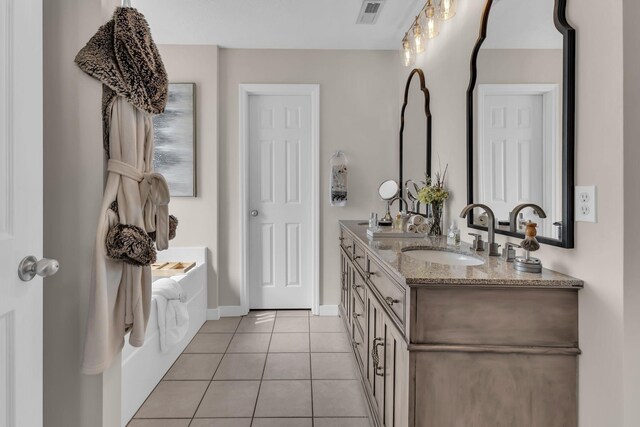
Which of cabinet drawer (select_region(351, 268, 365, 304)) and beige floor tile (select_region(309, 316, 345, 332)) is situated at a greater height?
cabinet drawer (select_region(351, 268, 365, 304))

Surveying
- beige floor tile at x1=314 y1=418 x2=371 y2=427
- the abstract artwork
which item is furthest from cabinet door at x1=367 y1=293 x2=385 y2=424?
the abstract artwork

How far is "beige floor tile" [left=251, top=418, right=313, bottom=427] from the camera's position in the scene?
176 centimetres

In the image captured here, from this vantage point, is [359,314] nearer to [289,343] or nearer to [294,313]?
[289,343]

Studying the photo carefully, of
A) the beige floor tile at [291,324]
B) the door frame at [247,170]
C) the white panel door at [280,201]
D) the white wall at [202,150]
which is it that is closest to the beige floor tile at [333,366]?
the beige floor tile at [291,324]

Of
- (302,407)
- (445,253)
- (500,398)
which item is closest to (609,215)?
(500,398)

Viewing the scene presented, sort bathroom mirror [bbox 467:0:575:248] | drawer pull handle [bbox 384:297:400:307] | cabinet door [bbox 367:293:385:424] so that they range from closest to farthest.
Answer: bathroom mirror [bbox 467:0:575:248]
drawer pull handle [bbox 384:297:400:307]
cabinet door [bbox 367:293:385:424]

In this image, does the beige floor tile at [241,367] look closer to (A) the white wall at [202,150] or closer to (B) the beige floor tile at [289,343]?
(B) the beige floor tile at [289,343]

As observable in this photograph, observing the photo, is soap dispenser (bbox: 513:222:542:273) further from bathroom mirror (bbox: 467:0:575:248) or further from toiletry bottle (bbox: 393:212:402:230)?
toiletry bottle (bbox: 393:212:402:230)

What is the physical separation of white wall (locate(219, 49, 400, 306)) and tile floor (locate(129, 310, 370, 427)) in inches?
24.5

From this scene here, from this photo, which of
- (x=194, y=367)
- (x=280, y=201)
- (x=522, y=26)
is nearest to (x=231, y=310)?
(x=194, y=367)

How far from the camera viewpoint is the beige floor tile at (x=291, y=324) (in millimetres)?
3051

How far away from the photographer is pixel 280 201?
136 inches

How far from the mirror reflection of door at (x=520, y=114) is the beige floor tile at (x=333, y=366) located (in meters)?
1.34
